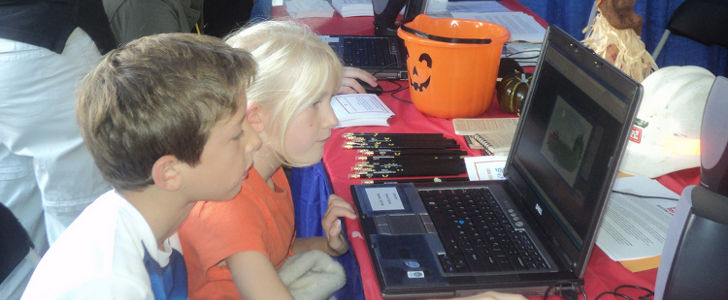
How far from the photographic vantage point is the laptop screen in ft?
2.45

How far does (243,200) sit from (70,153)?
0.84 meters

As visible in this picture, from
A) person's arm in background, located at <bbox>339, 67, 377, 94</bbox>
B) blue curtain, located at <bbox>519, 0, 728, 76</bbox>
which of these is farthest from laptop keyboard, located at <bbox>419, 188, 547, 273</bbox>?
blue curtain, located at <bbox>519, 0, 728, 76</bbox>

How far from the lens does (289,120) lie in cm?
112

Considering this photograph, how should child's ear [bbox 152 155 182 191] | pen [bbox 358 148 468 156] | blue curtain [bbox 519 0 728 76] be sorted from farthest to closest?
1. blue curtain [bbox 519 0 728 76]
2. pen [bbox 358 148 468 156]
3. child's ear [bbox 152 155 182 191]

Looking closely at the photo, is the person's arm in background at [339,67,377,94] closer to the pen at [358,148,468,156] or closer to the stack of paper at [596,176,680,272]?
the pen at [358,148,468,156]

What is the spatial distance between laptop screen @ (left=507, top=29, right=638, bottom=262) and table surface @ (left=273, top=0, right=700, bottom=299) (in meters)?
0.09

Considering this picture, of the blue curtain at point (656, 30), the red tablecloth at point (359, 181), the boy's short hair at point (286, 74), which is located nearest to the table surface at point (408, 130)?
the red tablecloth at point (359, 181)

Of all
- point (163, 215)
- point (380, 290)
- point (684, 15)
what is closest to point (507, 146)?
point (380, 290)

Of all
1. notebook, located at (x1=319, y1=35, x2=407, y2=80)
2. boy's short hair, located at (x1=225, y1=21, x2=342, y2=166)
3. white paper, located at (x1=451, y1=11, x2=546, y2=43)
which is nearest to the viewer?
boy's short hair, located at (x1=225, y1=21, x2=342, y2=166)

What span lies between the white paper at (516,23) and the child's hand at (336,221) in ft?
3.44

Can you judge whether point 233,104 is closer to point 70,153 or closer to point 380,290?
point 380,290

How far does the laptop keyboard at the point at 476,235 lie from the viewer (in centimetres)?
83

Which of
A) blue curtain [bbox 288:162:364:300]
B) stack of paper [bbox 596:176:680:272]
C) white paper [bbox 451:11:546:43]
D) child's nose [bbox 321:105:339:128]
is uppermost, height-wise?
child's nose [bbox 321:105:339:128]

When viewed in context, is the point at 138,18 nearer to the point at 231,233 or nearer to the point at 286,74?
the point at 286,74
